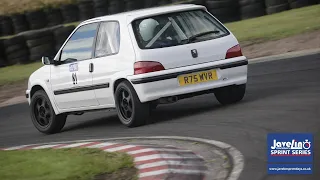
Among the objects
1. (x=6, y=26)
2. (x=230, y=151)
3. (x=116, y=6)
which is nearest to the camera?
(x=230, y=151)

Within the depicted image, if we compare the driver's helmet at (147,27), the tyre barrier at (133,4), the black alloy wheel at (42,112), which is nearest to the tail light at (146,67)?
the driver's helmet at (147,27)

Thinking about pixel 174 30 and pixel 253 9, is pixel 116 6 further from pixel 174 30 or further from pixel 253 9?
pixel 174 30

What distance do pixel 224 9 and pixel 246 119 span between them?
581 inches

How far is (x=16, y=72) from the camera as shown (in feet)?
77.0

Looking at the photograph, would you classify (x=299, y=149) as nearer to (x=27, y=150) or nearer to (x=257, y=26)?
(x=27, y=150)

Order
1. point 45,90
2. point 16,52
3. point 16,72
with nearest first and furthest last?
point 45,90, point 16,72, point 16,52

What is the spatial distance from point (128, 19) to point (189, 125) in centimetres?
177

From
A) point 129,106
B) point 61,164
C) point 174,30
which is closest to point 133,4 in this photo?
point 174,30

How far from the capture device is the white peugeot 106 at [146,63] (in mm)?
10609

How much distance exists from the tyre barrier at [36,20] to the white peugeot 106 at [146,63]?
2147 cm

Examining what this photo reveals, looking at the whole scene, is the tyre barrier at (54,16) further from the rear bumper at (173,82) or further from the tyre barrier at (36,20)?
the rear bumper at (173,82)

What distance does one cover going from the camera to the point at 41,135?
12.1 m

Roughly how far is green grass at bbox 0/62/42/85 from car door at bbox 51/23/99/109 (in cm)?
1001

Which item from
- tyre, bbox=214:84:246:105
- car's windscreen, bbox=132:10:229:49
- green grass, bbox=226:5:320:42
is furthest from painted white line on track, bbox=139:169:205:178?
green grass, bbox=226:5:320:42
